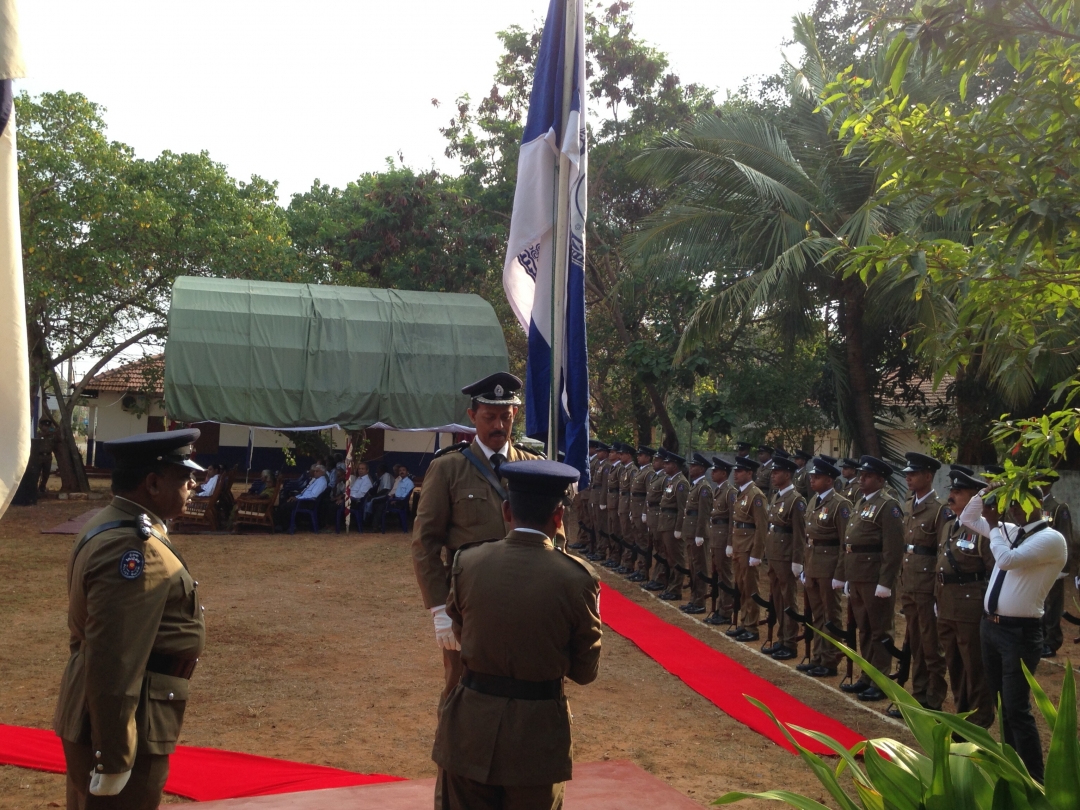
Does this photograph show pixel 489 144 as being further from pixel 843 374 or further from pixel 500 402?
pixel 500 402

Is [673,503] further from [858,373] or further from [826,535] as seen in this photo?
[826,535]

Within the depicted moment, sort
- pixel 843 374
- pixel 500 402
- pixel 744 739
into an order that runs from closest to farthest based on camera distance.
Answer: pixel 500 402 → pixel 744 739 → pixel 843 374

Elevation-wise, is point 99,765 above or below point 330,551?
above

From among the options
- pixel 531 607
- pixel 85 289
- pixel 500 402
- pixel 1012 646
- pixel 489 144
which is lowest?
pixel 1012 646

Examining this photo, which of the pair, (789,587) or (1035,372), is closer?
(1035,372)

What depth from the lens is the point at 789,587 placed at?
32.1ft

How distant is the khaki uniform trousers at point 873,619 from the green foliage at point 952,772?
5.46 meters

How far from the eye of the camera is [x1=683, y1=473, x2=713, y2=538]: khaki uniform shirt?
40.0 ft

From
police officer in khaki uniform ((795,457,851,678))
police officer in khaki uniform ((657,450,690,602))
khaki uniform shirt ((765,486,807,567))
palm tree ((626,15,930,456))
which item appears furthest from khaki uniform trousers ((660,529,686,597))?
police officer in khaki uniform ((795,457,851,678))

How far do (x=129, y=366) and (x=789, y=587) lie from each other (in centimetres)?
2590

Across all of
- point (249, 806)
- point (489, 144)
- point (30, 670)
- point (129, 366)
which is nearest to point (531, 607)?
point (249, 806)

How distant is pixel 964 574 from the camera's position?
6918 millimetres

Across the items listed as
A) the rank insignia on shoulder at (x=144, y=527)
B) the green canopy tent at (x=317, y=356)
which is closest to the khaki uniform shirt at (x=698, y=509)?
the green canopy tent at (x=317, y=356)

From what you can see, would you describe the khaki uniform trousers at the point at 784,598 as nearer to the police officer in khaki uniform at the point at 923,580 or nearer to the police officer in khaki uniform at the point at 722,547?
the police officer in khaki uniform at the point at 722,547
